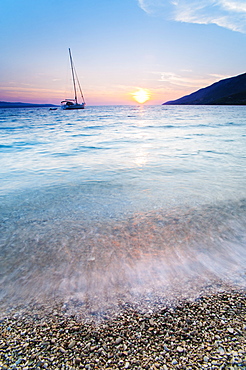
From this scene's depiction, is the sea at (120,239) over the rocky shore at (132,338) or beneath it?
beneath

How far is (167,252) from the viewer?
2.85 meters

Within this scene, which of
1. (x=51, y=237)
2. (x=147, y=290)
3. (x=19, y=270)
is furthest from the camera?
(x=51, y=237)

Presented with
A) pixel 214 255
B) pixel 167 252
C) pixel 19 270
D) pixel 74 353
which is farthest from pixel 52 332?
pixel 214 255

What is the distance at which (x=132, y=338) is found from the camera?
5.42 feet

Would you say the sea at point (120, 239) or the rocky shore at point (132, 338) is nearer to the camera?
the rocky shore at point (132, 338)

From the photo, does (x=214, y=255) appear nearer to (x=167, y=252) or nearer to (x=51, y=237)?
(x=167, y=252)

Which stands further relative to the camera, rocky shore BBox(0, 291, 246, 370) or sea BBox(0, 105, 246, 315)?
sea BBox(0, 105, 246, 315)

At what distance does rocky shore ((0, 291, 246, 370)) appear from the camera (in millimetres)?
1472

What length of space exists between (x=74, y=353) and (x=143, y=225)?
7.23ft

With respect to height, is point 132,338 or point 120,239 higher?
point 132,338

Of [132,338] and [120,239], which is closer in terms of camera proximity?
[132,338]

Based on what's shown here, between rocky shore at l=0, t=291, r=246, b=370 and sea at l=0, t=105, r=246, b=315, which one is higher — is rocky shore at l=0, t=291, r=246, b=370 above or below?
above

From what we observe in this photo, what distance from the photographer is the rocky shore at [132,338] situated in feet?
4.83

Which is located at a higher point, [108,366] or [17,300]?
[108,366]
